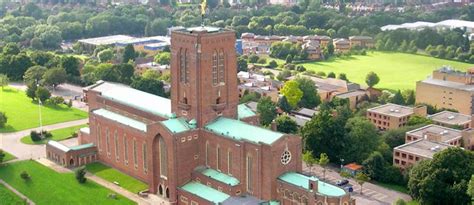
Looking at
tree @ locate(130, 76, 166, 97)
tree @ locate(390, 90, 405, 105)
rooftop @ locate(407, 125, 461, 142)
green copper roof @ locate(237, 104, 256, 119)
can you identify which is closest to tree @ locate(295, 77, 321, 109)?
tree @ locate(390, 90, 405, 105)

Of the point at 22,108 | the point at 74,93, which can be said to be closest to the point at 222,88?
the point at 22,108

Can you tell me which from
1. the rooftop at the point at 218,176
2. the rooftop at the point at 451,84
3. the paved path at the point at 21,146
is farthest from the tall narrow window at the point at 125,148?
the rooftop at the point at 451,84

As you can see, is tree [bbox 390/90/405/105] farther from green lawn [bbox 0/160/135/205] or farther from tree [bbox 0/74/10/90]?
tree [bbox 0/74/10/90]

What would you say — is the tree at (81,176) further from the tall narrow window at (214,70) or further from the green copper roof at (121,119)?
the tall narrow window at (214,70)

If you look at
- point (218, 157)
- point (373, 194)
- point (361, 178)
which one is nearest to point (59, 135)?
point (218, 157)

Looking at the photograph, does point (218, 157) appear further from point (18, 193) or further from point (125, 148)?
point (18, 193)

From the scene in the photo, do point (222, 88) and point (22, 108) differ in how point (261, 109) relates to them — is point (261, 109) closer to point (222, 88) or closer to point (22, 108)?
point (222, 88)

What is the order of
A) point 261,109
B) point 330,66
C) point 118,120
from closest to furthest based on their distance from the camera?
point 118,120 → point 261,109 → point 330,66
